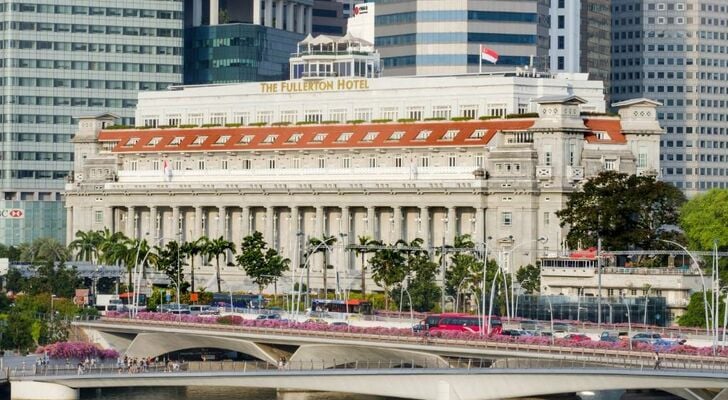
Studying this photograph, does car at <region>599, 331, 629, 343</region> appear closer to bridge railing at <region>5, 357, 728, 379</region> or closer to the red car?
the red car

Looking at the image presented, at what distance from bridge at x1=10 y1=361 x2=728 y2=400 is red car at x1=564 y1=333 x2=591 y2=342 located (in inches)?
353

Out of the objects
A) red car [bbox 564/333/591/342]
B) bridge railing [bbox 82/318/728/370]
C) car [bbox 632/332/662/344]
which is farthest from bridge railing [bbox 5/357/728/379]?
car [bbox 632/332/662/344]

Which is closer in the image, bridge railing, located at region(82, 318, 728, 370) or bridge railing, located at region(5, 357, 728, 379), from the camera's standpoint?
bridge railing, located at region(82, 318, 728, 370)

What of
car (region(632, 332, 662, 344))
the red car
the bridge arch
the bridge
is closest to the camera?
the bridge

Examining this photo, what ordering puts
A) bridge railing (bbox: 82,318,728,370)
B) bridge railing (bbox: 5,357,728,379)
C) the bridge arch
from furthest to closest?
1. the bridge arch
2. bridge railing (bbox: 5,357,728,379)
3. bridge railing (bbox: 82,318,728,370)

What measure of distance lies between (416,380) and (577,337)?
23.6 m

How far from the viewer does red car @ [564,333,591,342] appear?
18319 cm

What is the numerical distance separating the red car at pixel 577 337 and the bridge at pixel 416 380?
898cm

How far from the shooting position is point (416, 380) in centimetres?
17050

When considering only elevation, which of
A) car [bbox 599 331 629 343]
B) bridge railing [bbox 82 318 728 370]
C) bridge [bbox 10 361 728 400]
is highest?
car [bbox 599 331 629 343]

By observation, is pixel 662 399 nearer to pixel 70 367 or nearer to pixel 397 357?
pixel 397 357

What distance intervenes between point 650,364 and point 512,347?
739 inches

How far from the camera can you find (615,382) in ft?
529

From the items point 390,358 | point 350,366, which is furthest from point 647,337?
point 350,366
